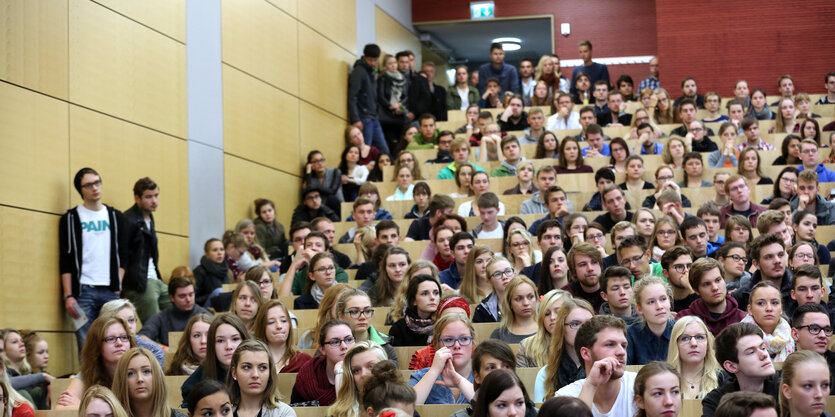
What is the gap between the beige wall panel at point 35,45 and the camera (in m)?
6.01

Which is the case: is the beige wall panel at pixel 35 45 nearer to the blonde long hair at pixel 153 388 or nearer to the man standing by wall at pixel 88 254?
the man standing by wall at pixel 88 254

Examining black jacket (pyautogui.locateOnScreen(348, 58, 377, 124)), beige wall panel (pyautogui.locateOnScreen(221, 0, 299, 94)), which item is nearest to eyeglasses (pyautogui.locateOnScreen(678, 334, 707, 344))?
beige wall panel (pyautogui.locateOnScreen(221, 0, 299, 94))

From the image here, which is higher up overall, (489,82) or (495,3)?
(495,3)

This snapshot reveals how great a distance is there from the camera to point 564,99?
967 centimetres

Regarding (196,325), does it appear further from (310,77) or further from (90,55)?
(310,77)

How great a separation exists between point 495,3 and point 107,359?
32.3 feet

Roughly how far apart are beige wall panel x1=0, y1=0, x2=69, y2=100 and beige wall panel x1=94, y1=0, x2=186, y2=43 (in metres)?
0.51

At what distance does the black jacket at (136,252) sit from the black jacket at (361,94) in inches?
160

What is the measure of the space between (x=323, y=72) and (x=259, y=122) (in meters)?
1.50

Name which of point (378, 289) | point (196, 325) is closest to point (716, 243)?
point (378, 289)

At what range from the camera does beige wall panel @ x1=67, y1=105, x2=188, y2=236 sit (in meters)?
6.58

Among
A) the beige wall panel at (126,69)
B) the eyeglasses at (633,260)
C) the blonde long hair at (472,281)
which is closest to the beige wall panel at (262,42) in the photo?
the beige wall panel at (126,69)

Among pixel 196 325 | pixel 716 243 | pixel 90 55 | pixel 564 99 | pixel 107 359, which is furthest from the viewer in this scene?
pixel 564 99

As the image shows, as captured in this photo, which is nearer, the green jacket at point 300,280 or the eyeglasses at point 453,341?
the eyeglasses at point 453,341
